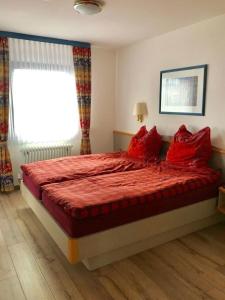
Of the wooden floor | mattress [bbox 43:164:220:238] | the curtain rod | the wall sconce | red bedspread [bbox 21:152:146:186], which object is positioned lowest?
the wooden floor

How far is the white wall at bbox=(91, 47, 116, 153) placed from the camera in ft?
14.9

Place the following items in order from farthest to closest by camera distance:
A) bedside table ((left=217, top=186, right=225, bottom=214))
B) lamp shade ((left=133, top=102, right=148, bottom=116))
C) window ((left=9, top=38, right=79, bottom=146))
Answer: lamp shade ((left=133, top=102, right=148, bottom=116)) < window ((left=9, top=38, right=79, bottom=146)) < bedside table ((left=217, top=186, right=225, bottom=214))

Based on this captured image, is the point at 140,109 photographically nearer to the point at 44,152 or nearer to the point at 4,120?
the point at 44,152

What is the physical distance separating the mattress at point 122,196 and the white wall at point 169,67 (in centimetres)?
71

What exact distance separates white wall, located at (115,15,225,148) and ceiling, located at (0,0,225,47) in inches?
6.2

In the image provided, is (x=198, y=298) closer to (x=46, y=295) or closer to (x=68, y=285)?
(x=68, y=285)

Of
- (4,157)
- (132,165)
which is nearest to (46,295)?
(132,165)

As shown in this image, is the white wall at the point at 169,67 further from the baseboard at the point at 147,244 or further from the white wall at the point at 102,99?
the baseboard at the point at 147,244

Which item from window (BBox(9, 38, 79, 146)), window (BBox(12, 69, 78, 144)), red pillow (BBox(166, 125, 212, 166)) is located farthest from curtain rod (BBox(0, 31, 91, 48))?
red pillow (BBox(166, 125, 212, 166))

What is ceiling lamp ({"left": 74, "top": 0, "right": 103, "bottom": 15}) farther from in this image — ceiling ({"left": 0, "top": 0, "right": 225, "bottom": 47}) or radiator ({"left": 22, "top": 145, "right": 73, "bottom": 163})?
radiator ({"left": 22, "top": 145, "right": 73, "bottom": 163})

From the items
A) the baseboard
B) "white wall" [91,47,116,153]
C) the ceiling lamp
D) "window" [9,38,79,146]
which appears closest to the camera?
the baseboard

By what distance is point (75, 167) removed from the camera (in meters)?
3.23

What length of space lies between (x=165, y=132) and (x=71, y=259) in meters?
2.42

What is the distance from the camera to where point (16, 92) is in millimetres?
3824
